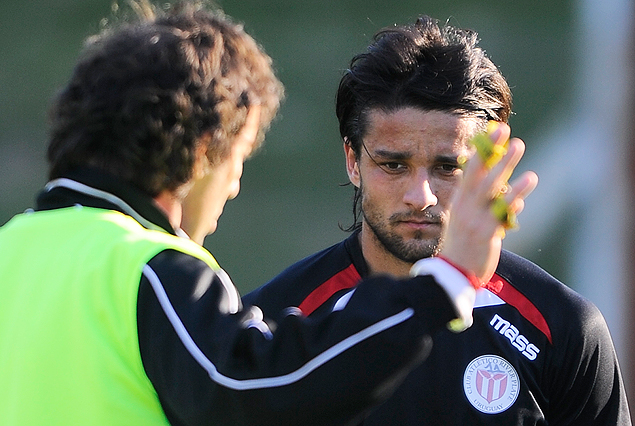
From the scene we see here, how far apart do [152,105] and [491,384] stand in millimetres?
1409

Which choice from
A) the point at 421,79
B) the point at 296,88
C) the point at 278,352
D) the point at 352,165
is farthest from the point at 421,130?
the point at 296,88

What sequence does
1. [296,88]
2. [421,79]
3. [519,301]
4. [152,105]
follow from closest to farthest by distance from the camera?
[152,105], [519,301], [421,79], [296,88]

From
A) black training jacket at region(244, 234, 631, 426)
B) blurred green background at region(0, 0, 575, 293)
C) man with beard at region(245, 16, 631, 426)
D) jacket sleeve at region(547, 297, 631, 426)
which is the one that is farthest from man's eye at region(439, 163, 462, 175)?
blurred green background at region(0, 0, 575, 293)

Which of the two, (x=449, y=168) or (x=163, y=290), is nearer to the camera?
(x=163, y=290)

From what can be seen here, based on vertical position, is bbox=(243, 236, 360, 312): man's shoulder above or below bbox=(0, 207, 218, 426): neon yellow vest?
below

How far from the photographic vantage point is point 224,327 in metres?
1.54

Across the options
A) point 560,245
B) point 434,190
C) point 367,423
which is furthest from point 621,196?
point 367,423

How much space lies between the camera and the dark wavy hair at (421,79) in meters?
3.19

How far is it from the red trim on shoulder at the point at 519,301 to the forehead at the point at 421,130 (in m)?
0.52

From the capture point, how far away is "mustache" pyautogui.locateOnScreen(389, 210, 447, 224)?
2960 millimetres

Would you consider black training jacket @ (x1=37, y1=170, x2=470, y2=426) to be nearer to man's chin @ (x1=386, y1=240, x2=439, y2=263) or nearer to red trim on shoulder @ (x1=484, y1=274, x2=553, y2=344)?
red trim on shoulder @ (x1=484, y1=274, x2=553, y2=344)

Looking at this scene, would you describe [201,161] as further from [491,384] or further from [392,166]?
[392,166]

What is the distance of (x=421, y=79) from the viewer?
322 centimetres

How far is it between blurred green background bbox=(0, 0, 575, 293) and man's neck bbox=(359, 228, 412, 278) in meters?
4.86
